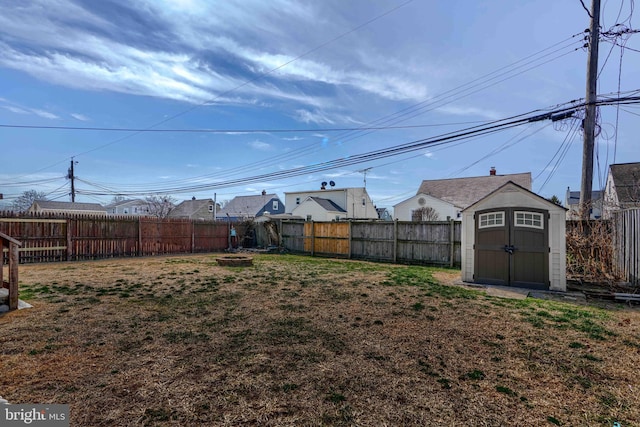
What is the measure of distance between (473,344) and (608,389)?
1221 mm

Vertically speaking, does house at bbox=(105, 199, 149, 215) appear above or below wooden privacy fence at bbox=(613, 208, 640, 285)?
above

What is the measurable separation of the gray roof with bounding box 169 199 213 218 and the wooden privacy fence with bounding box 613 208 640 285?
1600 inches

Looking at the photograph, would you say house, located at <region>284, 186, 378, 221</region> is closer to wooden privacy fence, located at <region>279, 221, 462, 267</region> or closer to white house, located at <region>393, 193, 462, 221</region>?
white house, located at <region>393, 193, 462, 221</region>

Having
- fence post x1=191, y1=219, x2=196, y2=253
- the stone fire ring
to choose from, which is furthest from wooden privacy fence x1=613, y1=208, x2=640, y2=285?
fence post x1=191, y1=219, x2=196, y2=253

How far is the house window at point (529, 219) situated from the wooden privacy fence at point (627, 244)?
6.61 feet

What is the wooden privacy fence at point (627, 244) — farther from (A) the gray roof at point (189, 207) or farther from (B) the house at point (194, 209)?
(A) the gray roof at point (189, 207)

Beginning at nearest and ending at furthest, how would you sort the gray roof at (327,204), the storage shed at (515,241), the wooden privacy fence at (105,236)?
the storage shed at (515,241)
the wooden privacy fence at (105,236)
the gray roof at (327,204)

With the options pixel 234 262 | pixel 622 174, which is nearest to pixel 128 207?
pixel 234 262

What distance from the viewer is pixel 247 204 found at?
41.2 meters

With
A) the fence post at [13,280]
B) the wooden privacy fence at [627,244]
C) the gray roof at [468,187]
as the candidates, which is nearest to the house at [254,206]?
the gray roof at [468,187]

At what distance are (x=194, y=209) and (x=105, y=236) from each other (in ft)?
95.8

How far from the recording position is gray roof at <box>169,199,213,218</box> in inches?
1607

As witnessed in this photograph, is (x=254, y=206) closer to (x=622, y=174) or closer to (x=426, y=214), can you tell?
(x=426, y=214)

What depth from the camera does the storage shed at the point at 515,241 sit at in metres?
7.03
